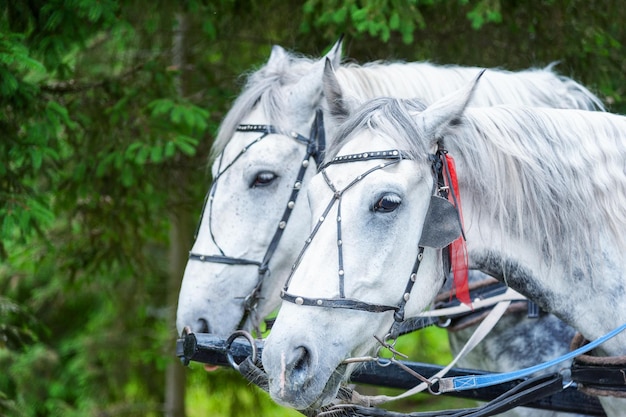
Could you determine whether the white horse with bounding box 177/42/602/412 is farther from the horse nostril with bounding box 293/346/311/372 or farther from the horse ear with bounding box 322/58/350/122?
the horse nostril with bounding box 293/346/311/372

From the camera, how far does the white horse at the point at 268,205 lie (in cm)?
327

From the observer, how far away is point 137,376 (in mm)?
7086

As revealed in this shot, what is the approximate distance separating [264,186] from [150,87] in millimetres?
1643

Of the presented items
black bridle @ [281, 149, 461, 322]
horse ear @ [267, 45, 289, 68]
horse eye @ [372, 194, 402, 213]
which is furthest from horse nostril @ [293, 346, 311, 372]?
horse ear @ [267, 45, 289, 68]

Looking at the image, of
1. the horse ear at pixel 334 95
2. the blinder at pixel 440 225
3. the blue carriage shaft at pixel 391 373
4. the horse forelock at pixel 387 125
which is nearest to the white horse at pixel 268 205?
the blue carriage shaft at pixel 391 373

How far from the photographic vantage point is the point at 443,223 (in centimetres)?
222

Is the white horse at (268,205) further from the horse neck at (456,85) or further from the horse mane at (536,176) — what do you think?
the horse mane at (536,176)

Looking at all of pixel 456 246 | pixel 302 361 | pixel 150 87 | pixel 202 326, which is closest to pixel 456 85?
pixel 456 246

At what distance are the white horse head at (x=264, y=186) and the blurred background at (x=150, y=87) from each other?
379 millimetres

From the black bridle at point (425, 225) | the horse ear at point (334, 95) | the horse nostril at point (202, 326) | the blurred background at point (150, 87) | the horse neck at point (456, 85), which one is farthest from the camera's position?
the blurred background at point (150, 87)

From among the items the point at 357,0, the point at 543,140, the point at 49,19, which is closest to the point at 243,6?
the point at 357,0

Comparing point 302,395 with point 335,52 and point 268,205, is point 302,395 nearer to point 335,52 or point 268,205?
point 268,205

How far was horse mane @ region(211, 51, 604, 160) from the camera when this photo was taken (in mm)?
3400

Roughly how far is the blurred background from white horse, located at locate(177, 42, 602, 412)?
15.8 inches
